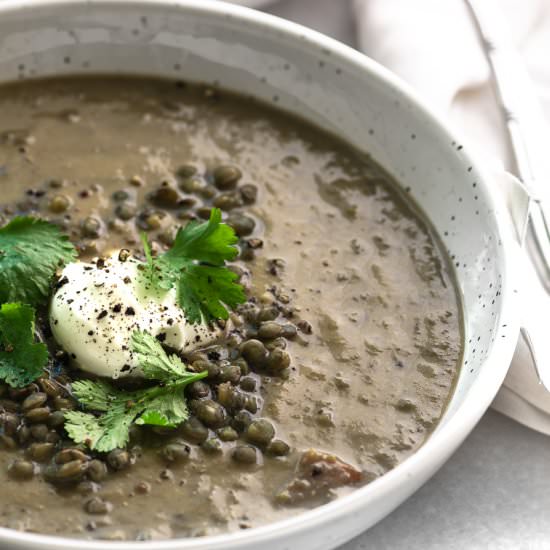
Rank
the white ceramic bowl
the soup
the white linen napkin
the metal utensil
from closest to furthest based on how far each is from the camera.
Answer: the soup
the white ceramic bowl
the metal utensil
the white linen napkin

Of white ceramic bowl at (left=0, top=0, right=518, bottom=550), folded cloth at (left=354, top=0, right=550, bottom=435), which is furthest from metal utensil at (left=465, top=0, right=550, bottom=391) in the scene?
white ceramic bowl at (left=0, top=0, right=518, bottom=550)

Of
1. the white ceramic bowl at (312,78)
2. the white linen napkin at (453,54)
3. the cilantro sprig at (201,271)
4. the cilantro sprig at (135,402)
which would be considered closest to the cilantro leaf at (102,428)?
the cilantro sprig at (135,402)

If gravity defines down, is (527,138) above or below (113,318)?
above

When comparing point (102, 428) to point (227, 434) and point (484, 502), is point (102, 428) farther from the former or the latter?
point (484, 502)

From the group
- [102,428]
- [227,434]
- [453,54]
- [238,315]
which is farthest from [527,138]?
[102,428]

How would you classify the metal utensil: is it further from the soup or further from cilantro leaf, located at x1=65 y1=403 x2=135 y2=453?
cilantro leaf, located at x1=65 y1=403 x2=135 y2=453

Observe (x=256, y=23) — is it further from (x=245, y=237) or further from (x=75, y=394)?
(x=75, y=394)

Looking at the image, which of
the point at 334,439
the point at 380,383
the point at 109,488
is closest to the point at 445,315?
the point at 380,383
